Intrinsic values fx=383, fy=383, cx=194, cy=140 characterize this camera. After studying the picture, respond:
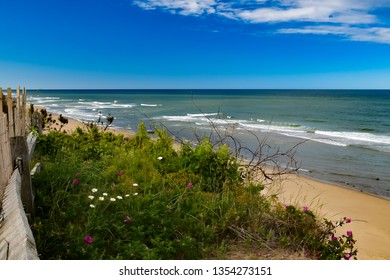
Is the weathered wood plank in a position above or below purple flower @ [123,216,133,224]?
above

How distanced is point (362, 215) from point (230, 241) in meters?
4.77

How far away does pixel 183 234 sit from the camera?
3506mm

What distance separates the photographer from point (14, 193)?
2.42 metres

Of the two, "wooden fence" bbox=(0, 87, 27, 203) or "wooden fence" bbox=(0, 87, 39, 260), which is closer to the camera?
"wooden fence" bbox=(0, 87, 39, 260)

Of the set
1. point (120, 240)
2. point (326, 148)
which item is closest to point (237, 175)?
point (120, 240)

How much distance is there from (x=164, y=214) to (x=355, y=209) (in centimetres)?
544

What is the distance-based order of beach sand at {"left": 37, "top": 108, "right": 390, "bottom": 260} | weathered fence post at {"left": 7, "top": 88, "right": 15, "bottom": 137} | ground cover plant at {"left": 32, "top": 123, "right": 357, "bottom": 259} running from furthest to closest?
beach sand at {"left": 37, "top": 108, "right": 390, "bottom": 260}
weathered fence post at {"left": 7, "top": 88, "right": 15, "bottom": 137}
ground cover plant at {"left": 32, "top": 123, "right": 357, "bottom": 259}

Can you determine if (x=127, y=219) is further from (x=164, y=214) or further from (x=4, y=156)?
(x=4, y=156)

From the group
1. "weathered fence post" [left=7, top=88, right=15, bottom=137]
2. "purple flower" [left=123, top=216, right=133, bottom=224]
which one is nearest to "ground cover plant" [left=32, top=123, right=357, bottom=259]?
"purple flower" [left=123, top=216, right=133, bottom=224]

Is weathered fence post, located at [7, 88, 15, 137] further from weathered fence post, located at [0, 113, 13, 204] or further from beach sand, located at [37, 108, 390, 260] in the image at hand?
beach sand, located at [37, 108, 390, 260]

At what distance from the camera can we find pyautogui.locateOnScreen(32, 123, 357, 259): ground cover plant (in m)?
3.09

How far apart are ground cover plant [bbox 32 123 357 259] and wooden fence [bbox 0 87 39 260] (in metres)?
0.39

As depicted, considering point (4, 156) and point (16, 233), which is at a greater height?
point (4, 156)

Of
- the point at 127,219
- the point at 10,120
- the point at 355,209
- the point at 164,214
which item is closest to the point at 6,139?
the point at 10,120
